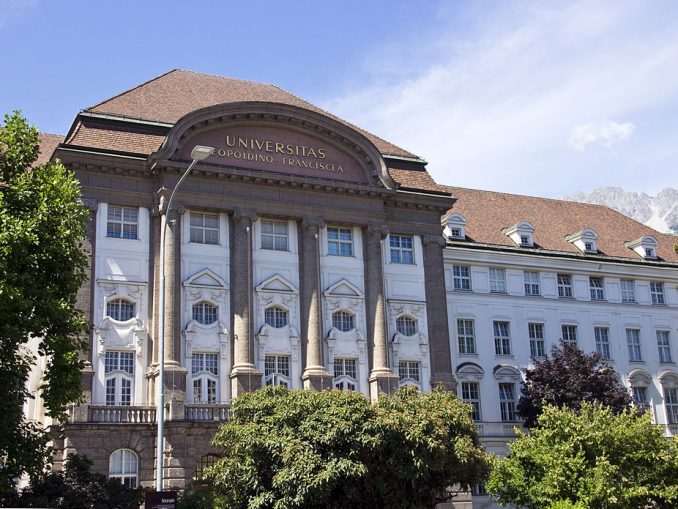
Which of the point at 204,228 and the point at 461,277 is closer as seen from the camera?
the point at 204,228

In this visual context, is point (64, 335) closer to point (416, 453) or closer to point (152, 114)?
point (416, 453)

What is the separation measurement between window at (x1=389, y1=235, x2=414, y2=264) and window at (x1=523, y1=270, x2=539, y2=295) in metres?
10.3

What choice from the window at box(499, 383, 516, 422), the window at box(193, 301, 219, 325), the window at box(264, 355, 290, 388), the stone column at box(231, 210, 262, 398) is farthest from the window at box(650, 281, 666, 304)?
the window at box(193, 301, 219, 325)

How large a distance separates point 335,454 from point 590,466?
1168cm

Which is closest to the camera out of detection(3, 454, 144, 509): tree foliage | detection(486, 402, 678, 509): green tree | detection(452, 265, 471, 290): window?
detection(3, 454, 144, 509): tree foliage

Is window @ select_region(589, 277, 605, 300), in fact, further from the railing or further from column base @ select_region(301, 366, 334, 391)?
the railing

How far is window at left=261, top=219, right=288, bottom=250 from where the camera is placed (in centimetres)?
4484

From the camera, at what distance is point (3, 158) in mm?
30672

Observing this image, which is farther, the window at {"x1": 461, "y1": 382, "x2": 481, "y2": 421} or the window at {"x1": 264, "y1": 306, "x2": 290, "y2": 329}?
the window at {"x1": 461, "y1": 382, "x2": 481, "y2": 421}

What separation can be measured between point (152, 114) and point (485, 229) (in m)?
22.5

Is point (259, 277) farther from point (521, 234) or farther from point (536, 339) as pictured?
point (521, 234)

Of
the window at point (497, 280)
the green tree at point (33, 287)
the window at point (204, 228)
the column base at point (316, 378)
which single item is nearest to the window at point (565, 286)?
the window at point (497, 280)

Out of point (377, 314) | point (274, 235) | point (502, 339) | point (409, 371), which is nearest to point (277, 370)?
point (377, 314)

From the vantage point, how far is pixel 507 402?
5247 cm
